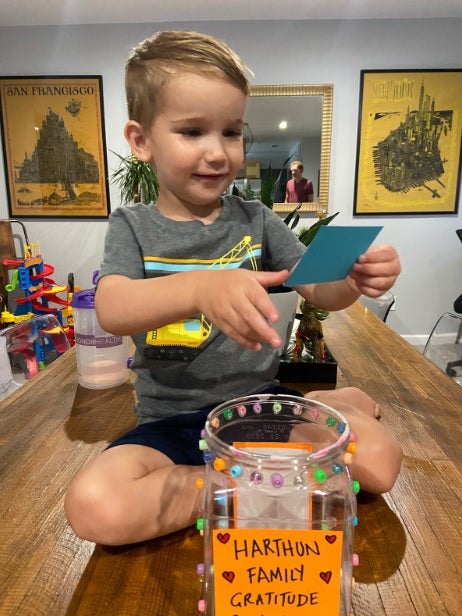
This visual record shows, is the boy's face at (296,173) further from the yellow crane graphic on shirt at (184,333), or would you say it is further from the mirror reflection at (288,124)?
the yellow crane graphic on shirt at (184,333)

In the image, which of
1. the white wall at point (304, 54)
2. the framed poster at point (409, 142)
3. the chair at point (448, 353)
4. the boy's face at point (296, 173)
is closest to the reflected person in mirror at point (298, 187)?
the boy's face at point (296, 173)

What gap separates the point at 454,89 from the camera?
Answer: 2760 millimetres

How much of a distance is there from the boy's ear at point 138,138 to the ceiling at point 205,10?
7.24 ft

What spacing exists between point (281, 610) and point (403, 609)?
146mm

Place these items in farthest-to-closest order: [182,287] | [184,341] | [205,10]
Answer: [205,10], [184,341], [182,287]

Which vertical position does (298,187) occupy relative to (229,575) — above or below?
above

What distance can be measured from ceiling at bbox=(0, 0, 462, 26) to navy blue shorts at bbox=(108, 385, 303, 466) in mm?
2541

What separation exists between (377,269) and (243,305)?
0.25 metres

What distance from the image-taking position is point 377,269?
0.58 meters

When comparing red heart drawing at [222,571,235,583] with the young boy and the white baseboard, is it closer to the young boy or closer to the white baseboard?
the young boy

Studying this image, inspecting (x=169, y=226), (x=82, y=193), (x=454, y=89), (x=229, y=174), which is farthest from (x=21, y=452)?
(x=454, y=89)

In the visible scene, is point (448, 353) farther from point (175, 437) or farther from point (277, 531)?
point (277, 531)

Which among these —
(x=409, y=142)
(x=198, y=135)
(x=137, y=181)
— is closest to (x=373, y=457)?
(x=198, y=135)

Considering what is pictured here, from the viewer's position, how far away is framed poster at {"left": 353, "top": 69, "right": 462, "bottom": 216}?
2760 millimetres
